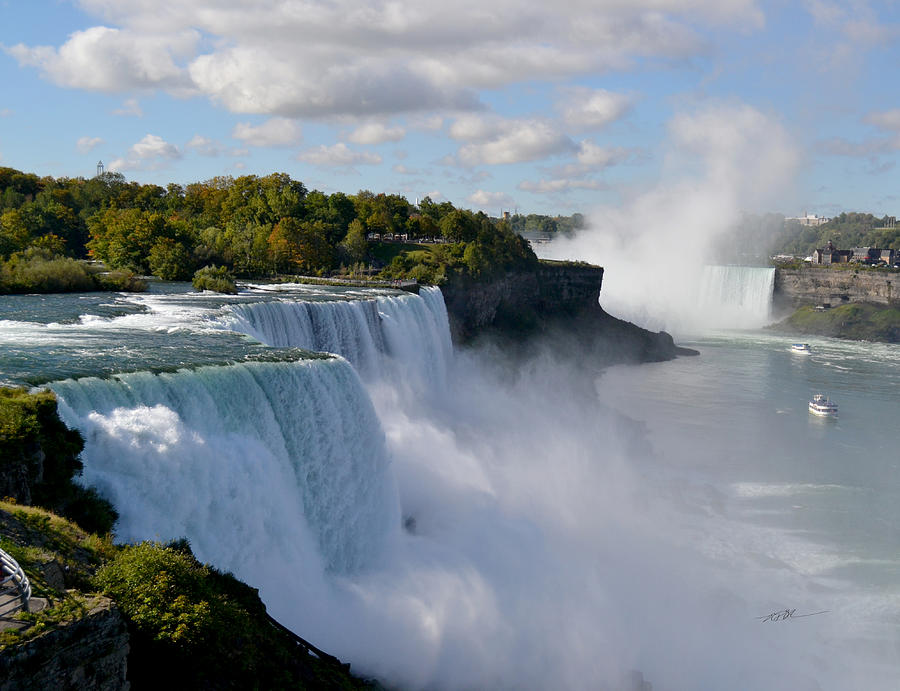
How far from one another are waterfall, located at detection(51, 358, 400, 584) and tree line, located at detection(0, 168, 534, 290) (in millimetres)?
23541

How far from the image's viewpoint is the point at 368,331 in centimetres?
2916

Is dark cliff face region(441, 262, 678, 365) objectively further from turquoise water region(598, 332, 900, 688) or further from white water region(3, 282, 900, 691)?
white water region(3, 282, 900, 691)

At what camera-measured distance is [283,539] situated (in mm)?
13820

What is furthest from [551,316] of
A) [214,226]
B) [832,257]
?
[832,257]

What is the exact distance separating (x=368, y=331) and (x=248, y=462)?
52.0ft

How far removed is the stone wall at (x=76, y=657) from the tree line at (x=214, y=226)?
30.0 meters

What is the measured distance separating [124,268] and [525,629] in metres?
32.2

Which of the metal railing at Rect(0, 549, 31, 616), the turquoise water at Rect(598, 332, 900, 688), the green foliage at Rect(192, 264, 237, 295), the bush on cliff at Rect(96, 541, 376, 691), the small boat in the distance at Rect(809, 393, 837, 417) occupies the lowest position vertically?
the turquoise water at Rect(598, 332, 900, 688)

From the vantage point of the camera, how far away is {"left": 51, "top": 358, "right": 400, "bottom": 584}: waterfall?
38.2 ft

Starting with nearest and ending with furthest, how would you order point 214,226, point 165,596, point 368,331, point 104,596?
point 104,596
point 165,596
point 368,331
point 214,226

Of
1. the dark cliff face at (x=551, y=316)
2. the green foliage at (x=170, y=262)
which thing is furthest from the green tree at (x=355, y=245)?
the green foliage at (x=170, y=262)

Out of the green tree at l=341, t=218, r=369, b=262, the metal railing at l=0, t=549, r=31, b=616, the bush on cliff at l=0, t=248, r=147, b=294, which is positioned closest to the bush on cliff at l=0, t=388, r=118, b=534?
the metal railing at l=0, t=549, r=31, b=616

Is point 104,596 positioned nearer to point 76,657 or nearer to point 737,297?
point 76,657

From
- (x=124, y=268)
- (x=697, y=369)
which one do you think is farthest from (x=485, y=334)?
(x=124, y=268)
